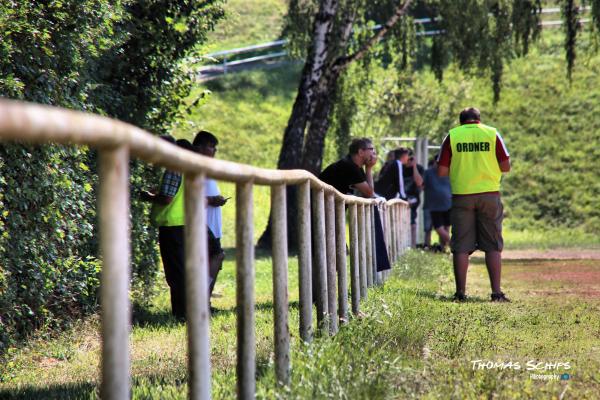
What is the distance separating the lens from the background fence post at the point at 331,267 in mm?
7043

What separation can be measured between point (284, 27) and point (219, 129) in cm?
2015

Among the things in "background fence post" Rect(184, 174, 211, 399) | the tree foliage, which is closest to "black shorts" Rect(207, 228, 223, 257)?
the tree foliage

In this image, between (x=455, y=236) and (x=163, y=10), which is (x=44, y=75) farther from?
(x=455, y=236)

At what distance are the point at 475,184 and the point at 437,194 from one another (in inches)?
398

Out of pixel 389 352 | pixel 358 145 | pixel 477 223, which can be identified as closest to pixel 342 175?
pixel 358 145

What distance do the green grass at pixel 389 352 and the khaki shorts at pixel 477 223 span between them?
21.1 inches

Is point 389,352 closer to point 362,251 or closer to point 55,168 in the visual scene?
point 55,168

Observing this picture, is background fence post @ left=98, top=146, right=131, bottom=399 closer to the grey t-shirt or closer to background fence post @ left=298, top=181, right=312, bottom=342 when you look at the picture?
background fence post @ left=298, top=181, right=312, bottom=342

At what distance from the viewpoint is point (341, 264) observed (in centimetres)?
786

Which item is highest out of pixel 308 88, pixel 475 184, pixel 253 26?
pixel 253 26

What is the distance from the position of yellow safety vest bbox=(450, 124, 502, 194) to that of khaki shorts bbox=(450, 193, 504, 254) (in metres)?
0.11

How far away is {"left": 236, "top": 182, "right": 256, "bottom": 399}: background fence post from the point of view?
4.60 metres

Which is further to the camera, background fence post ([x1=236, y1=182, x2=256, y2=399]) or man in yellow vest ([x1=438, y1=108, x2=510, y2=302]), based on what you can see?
man in yellow vest ([x1=438, y1=108, x2=510, y2=302])

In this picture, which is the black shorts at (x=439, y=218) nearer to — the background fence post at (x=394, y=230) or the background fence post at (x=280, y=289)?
the background fence post at (x=394, y=230)
